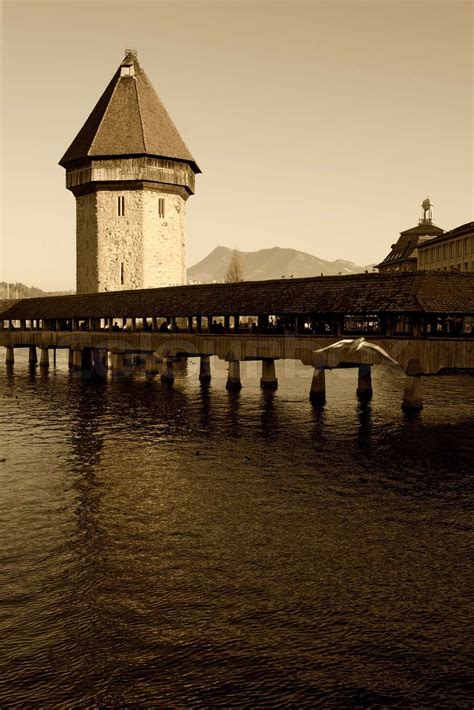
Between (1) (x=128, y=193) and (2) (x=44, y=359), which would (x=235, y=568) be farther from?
(1) (x=128, y=193)

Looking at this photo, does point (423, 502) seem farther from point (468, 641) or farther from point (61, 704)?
point (61, 704)

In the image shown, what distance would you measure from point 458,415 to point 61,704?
19.9 m

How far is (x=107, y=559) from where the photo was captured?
10461 mm

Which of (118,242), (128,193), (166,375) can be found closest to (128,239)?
(118,242)

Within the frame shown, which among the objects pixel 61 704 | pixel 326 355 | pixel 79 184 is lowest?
pixel 61 704

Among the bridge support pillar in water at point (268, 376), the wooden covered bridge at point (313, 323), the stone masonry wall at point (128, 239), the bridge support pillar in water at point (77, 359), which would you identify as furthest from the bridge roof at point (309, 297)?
the stone masonry wall at point (128, 239)

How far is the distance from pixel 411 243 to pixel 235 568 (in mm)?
74104

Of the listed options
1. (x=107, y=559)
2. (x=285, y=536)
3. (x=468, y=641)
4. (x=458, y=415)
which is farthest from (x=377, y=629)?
(x=458, y=415)

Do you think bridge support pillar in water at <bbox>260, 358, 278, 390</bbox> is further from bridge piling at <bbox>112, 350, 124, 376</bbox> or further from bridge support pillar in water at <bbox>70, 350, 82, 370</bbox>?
bridge piling at <bbox>112, 350, 124, 376</bbox>

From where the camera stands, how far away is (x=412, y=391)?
949 inches

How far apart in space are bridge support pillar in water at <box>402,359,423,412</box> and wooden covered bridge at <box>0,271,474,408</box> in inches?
1.4

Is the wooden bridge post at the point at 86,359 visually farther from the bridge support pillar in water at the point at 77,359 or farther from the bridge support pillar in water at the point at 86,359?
the bridge support pillar in water at the point at 77,359

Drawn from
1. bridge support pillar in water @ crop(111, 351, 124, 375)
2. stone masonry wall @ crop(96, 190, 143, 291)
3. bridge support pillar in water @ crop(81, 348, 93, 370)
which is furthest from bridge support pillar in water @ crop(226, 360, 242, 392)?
stone masonry wall @ crop(96, 190, 143, 291)

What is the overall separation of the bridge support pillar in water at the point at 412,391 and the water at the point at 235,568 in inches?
104
